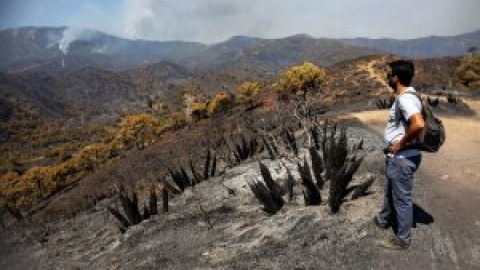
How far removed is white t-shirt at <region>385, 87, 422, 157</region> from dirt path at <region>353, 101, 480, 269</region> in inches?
47.9

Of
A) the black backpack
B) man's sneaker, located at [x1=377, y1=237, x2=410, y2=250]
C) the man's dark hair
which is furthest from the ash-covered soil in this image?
the man's dark hair

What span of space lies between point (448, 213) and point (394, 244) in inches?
58.4

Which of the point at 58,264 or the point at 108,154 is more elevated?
the point at 58,264

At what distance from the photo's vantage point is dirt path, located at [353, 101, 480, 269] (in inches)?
248

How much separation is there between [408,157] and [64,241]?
1112cm

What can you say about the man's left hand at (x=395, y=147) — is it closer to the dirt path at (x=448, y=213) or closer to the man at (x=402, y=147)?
the man at (x=402, y=147)

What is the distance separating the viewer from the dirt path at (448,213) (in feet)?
20.6

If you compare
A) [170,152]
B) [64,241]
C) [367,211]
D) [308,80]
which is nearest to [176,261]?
[367,211]

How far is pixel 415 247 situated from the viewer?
6.63 meters

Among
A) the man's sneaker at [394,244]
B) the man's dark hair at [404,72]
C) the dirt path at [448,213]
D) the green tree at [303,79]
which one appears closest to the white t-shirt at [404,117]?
the man's dark hair at [404,72]

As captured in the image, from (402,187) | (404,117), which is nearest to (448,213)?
(402,187)

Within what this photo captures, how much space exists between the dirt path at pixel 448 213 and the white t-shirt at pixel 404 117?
1.22 meters

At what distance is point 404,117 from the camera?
239 inches

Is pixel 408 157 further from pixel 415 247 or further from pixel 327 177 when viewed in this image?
pixel 327 177
